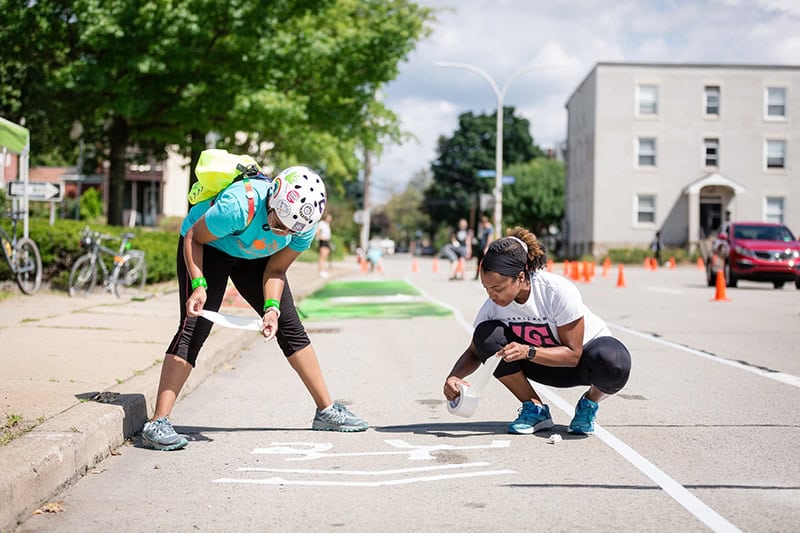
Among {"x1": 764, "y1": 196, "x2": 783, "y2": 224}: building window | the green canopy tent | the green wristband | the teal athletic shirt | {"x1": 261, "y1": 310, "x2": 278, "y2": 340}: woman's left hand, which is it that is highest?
{"x1": 764, "y1": 196, "x2": 783, "y2": 224}: building window

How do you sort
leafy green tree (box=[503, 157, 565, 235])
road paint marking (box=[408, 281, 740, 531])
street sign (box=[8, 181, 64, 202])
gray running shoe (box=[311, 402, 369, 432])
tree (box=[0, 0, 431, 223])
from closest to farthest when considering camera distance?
road paint marking (box=[408, 281, 740, 531]) < gray running shoe (box=[311, 402, 369, 432]) < street sign (box=[8, 181, 64, 202]) < tree (box=[0, 0, 431, 223]) < leafy green tree (box=[503, 157, 565, 235])

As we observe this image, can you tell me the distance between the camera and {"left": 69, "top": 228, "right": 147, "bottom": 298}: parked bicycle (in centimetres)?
1573

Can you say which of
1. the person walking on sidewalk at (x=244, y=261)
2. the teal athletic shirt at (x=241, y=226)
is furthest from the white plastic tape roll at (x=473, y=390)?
the teal athletic shirt at (x=241, y=226)

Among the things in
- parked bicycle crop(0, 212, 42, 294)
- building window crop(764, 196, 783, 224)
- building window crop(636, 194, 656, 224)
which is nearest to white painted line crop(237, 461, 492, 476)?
parked bicycle crop(0, 212, 42, 294)

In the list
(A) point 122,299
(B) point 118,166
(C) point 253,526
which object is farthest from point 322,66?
(C) point 253,526

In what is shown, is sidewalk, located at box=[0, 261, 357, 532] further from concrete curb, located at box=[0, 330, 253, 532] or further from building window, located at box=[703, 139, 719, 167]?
building window, located at box=[703, 139, 719, 167]

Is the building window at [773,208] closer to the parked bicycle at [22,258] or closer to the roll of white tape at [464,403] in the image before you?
the parked bicycle at [22,258]

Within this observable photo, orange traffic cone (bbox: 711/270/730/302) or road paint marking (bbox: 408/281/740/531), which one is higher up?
orange traffic cone (bbox: 711/270/730/302)

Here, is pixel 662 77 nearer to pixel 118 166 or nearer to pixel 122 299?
pixel 118 166

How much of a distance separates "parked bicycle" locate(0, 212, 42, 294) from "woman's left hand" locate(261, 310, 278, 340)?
9922 mm

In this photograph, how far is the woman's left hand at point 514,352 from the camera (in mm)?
5609

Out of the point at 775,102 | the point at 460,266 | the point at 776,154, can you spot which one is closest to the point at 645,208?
the point at 776,154

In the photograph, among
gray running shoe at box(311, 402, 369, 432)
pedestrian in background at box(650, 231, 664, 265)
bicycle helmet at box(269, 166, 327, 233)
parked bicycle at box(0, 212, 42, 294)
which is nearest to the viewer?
bicycle helmet at box(269, 166, 327, 233)

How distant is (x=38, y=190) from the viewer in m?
16.4
